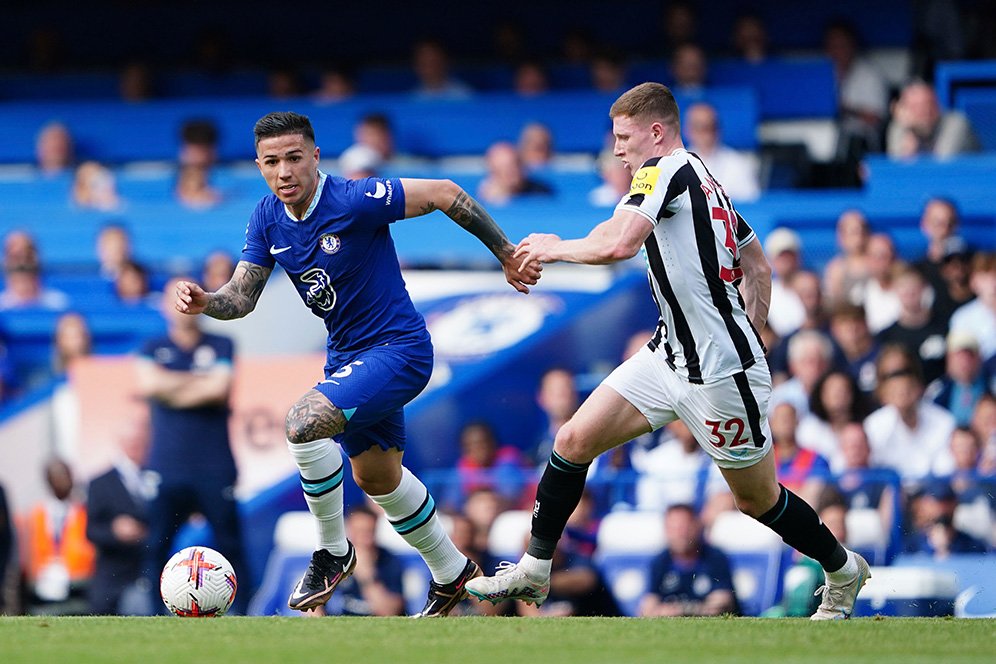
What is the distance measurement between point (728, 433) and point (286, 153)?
7.69ft

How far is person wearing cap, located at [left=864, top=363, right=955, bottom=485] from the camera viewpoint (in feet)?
31.8

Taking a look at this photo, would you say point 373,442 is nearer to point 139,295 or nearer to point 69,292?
point 139,295

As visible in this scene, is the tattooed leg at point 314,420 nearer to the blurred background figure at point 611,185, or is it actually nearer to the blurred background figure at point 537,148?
the blurred background figure at point 611,185

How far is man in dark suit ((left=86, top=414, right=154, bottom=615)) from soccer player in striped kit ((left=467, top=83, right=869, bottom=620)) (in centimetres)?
397

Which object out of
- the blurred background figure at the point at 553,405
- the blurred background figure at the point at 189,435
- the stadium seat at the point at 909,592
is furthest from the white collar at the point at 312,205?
the stadium seat at the point at 909,592

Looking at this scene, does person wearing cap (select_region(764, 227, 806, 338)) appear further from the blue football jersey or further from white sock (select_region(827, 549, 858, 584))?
the blue football jersey

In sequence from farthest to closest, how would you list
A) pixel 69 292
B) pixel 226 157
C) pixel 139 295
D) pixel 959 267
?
1. pixel 226 157
2. pixel 69 292
3. pixel 139 295
4. pixel 959 267

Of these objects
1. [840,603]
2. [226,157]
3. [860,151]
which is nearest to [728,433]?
[840,603]

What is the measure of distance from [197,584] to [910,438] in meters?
4.82

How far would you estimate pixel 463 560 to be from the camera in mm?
7613

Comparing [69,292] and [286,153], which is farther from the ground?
[286,153]

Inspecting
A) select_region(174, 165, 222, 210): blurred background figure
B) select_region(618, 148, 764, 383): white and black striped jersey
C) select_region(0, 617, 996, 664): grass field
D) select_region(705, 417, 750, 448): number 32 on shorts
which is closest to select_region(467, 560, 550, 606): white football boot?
select_region(0, 617, 996, 664): grass field

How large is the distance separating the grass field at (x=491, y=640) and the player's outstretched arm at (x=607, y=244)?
154 cm

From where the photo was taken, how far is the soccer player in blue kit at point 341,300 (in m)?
6.81
